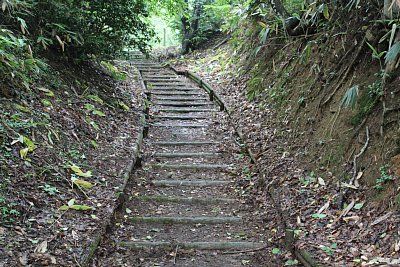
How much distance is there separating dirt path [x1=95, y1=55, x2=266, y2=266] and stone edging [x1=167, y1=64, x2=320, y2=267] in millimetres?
209

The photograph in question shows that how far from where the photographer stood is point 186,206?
18.9ft

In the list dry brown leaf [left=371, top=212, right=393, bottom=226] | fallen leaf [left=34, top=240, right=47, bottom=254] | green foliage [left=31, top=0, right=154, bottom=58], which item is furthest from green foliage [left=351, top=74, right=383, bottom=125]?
green foliage [left=31, top=0, right=154, bottom=58]

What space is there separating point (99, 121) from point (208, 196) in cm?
269

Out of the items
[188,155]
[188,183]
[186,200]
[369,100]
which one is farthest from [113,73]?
[369,100]

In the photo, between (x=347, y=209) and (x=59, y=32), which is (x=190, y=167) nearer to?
(x=347, y=209)

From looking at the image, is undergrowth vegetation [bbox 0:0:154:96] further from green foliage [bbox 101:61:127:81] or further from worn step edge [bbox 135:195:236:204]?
worn step edge [bbox 135:195:236:204]

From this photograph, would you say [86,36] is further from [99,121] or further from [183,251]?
[183,251]

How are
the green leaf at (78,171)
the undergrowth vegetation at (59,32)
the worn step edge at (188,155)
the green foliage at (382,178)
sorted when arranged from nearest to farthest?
the green foliage at (382,178), the green leaf at (78,171), the undergrowth vegetation at (59,32), the worn step edge at (188,155)

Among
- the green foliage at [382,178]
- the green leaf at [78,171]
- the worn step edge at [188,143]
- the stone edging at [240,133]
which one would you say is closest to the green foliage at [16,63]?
the green leaf at [78,171]

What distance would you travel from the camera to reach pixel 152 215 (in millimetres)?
5422

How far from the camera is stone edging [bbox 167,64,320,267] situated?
13.3 ft

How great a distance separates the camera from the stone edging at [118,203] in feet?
13.3

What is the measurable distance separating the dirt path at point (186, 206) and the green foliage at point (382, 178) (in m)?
1.48

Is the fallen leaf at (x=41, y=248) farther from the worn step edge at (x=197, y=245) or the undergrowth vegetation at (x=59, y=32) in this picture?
the undergrowth vegetation at (x=59, y=32)
